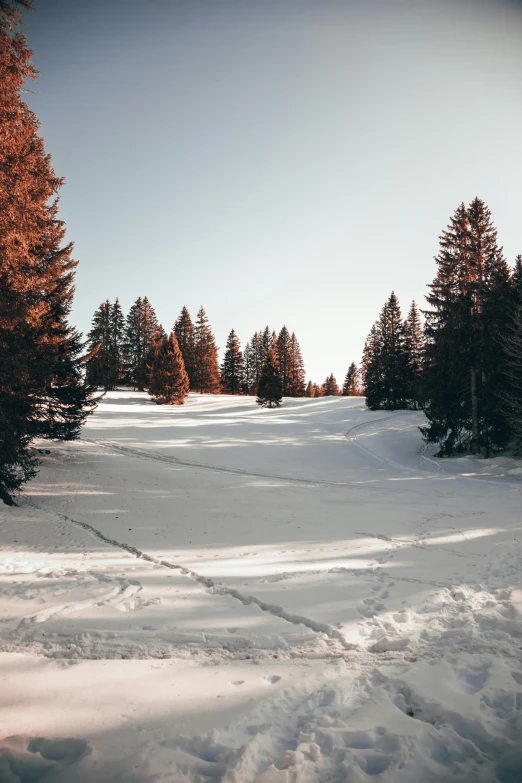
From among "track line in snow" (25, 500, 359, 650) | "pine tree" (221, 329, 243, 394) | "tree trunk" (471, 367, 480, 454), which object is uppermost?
"pine tree" (221, 329, 243, 394)

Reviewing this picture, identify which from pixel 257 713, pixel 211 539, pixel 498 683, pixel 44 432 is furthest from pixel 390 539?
pixel 44 432

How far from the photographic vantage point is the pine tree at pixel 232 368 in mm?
63938

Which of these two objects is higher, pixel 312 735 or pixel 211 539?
pixel 312 735

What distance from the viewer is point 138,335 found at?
5631cm

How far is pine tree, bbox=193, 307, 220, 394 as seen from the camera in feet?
193

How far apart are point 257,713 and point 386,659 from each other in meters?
1.44

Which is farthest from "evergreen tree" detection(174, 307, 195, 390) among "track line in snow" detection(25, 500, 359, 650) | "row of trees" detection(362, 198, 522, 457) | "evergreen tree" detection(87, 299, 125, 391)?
"track line in snow" detection(25, 500, 359, 650)

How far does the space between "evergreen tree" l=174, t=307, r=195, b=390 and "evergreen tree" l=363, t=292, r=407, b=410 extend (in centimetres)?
3178

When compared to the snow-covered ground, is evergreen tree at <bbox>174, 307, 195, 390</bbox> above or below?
above

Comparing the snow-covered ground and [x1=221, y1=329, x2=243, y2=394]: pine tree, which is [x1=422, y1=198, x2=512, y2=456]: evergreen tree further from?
[x1=221, y1=329, x2=243, y2=394]: pine tree

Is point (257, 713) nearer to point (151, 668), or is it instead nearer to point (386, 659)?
point (151, 668)

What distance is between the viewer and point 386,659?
136 inches

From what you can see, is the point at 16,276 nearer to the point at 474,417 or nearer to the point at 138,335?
the point at 474,417

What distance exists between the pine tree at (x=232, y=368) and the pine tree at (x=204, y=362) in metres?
4.49
